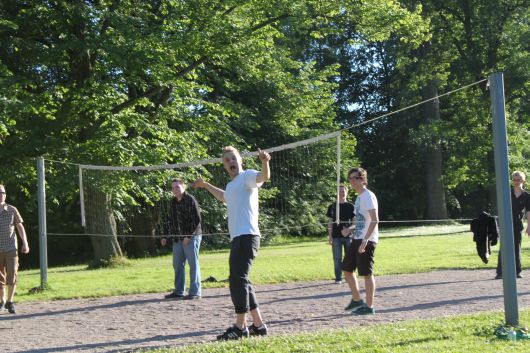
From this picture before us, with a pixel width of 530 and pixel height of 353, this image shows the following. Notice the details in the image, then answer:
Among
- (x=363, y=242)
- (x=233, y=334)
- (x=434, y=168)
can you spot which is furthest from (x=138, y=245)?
(x=233, y=334)

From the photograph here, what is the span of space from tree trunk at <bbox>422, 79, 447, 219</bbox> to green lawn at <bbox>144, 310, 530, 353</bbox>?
37353 millimetres

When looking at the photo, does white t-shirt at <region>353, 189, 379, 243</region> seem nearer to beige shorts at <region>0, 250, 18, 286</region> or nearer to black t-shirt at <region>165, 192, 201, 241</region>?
black t-shirt at <region>165, 192, 201, 241</region>

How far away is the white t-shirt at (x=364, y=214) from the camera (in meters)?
9.12

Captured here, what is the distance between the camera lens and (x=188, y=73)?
76.0 ft

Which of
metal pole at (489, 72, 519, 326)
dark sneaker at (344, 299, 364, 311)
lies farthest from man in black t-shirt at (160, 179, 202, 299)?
metal pole at (489, 72, 519, 326)

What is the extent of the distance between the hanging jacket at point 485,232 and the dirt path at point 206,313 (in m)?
0.57

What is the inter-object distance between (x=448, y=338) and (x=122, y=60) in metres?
14.6

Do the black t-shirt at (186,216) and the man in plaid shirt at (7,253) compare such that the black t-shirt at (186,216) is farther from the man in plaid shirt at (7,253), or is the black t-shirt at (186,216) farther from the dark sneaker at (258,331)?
the dark sneaker at (258,331)

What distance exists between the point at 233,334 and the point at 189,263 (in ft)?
14.9

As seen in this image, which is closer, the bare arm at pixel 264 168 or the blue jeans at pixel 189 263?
the bare arm at pixel 264 168

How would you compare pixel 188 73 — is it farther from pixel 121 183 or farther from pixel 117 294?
pixel 117 294

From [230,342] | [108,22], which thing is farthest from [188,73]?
[230,342]

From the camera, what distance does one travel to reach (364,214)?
9.23m

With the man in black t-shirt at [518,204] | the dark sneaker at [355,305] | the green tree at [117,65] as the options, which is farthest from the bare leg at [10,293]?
the man in black t-shirt at [518,204]
